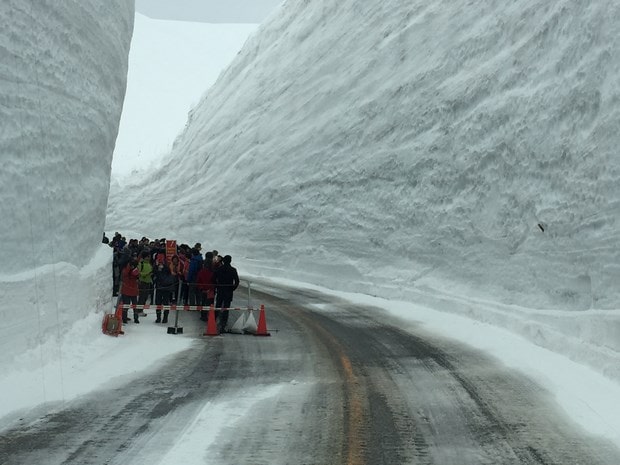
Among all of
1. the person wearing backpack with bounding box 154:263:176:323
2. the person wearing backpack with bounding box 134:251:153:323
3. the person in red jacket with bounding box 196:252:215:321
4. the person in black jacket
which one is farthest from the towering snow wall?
the person in black jacket

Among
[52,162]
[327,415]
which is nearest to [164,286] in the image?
[52,162]

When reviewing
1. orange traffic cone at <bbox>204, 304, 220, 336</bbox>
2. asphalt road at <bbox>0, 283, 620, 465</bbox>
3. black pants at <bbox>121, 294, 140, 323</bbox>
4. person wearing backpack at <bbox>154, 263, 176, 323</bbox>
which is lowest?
asphalt road at <bbox>0, 283, 620, 465</bbox>

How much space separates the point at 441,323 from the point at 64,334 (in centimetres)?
921

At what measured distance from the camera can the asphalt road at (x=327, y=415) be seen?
5.78m

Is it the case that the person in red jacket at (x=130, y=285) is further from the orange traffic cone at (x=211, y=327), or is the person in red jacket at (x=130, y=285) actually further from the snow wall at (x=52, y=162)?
the orange traffic cone at (x=211, y=327)

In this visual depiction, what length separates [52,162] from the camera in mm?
11383

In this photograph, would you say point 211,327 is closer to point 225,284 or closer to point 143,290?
point 225,284

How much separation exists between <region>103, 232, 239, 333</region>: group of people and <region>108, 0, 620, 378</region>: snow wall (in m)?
6.47

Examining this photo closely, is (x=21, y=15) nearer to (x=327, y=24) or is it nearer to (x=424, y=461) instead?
(x=424, y=461)

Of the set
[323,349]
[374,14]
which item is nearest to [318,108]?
[374,14]

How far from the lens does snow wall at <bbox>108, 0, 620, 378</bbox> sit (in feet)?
50.5

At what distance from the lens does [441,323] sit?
1605 cm

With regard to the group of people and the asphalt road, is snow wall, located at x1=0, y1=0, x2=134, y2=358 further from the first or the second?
the asphalt road

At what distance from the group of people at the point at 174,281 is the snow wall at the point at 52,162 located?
743 mm
